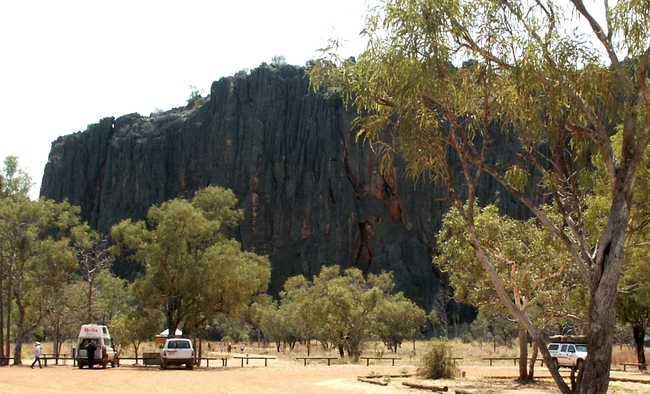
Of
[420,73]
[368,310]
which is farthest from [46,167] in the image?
[420,73]

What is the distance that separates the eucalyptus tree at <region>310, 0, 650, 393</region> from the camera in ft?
40.0

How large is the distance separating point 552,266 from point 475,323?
56840 millimetres

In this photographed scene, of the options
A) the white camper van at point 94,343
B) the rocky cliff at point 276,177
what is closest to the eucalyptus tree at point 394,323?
the white camper van at point 94,343

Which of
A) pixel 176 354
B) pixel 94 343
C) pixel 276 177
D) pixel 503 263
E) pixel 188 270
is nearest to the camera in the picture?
pixel 503 263

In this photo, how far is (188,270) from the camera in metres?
35.3

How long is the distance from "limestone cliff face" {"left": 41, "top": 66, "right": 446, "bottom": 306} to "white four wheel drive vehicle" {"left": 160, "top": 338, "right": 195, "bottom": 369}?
62.1m

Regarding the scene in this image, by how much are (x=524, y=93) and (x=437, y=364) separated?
16087 mm

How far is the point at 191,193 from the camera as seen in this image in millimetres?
109812

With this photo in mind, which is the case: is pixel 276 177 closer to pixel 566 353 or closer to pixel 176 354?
pixel 176 354

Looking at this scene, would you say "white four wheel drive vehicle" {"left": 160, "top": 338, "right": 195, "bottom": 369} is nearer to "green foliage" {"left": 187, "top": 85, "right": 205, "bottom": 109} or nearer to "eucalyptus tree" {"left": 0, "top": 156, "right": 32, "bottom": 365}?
"eucalyptus tree" {"left": 0, "top": 156, "right": 32, "bottom": 365}

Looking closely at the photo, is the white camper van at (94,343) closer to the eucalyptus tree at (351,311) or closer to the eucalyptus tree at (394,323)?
the eucalyptus tree at (351,311)

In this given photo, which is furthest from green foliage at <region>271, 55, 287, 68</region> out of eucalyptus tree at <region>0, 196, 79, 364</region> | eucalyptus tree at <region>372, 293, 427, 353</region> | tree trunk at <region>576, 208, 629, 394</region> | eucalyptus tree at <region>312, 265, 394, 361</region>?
tree trunk at <region>576, 208, 629, 394</region>

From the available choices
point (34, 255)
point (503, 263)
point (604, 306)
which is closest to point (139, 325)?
point (34, 255)

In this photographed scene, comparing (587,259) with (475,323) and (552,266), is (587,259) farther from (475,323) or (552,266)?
(475,323)
